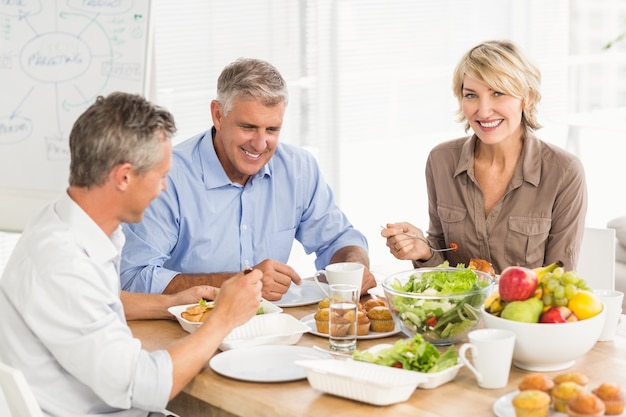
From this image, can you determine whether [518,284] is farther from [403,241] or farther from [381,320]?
[403,241]

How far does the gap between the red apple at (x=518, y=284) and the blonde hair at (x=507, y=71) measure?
3.33ft

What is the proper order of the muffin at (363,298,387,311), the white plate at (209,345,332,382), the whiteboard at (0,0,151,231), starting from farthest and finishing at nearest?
1. the whiteboard at (0,0,151,231)
2. the muffin at (363,298,387,311)
3. the white plate at (209,345,332,382)

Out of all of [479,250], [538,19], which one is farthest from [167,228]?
[538,19]

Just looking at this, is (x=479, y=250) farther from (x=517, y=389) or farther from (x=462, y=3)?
(x=462, y=3)

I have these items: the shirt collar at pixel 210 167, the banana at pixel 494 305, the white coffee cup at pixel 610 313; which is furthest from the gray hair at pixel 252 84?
the white coffee cup at pixel 610 313

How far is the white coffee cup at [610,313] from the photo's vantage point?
2.09m

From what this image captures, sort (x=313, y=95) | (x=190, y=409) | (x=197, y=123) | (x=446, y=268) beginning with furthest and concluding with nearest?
1. (x=313, y=95)
2. (x=197, y=123)
3. (x=446, y=268)
4. (x=190, y=409)

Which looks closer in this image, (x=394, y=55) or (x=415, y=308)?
(x=415, y=308)

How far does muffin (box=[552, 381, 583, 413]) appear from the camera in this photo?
64.4 inches

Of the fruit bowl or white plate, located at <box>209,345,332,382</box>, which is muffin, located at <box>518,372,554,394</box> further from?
white plate, located at <box>209,345,332,382</box>

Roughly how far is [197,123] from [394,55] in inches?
62.9

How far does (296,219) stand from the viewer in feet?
9.61

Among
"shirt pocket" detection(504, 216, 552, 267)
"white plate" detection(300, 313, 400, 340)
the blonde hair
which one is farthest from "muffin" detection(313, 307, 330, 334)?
the blonde hair

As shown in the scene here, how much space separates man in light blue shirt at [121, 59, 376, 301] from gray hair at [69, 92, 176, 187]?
0.65 meters
